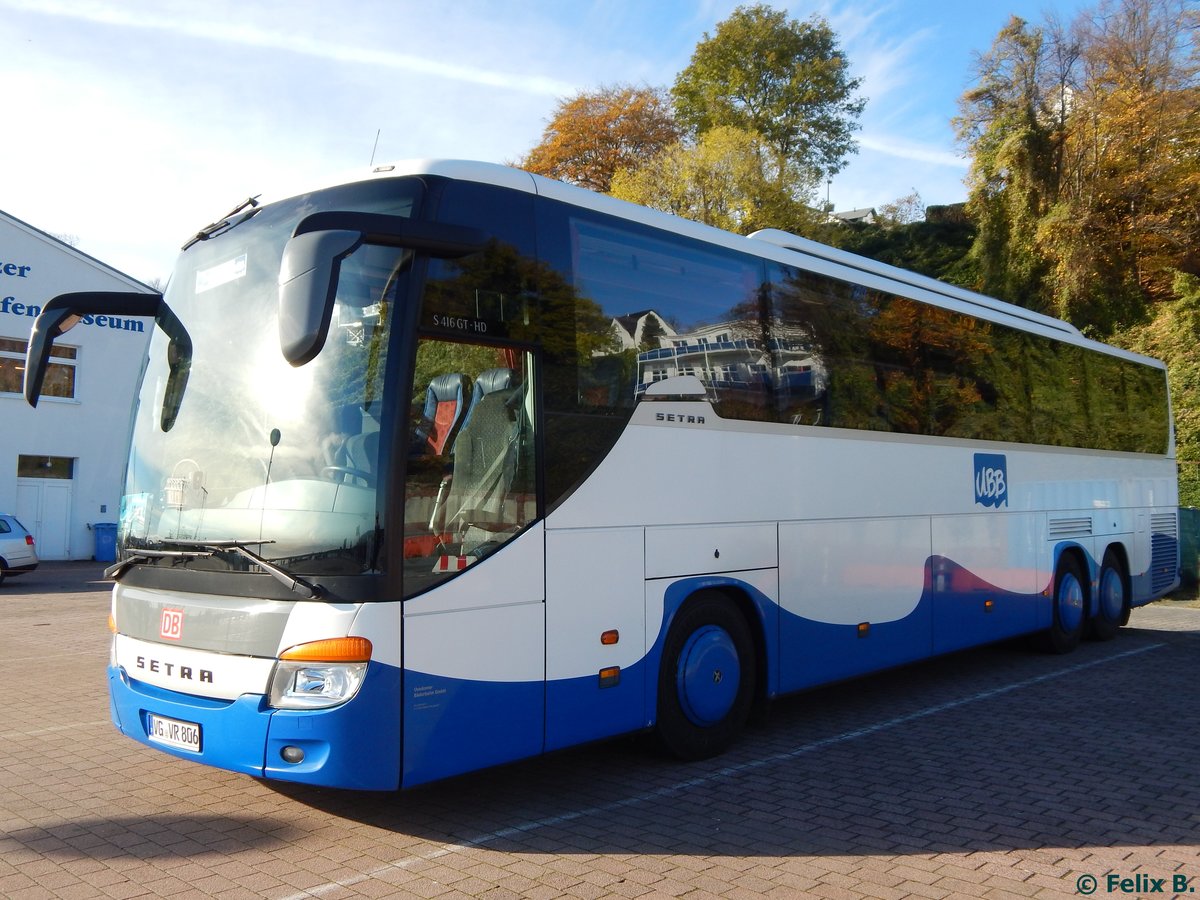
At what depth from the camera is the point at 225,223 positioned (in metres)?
6.31

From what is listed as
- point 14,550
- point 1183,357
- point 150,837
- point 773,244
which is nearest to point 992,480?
point 773,244

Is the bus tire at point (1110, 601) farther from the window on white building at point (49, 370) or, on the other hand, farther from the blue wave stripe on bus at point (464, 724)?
the window on white building at point (49, 370)

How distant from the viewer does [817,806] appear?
6.23 meters

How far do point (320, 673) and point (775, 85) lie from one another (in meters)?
53.0

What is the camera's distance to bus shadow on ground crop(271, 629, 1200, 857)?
564 cm

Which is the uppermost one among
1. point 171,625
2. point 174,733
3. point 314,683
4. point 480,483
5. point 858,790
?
point 480,483

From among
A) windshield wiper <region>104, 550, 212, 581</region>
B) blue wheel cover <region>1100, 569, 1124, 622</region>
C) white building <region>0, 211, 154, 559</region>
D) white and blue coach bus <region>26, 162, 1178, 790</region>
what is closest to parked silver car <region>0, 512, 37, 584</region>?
white building <region>0, 211, 154, 559</region>

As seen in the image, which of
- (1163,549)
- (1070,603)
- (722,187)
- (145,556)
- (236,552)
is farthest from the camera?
(722,187)

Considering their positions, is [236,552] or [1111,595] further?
[1111,595]

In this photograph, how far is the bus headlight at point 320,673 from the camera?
5.07m

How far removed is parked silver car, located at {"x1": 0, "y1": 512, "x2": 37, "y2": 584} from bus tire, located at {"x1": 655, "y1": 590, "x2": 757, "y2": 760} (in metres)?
21.4

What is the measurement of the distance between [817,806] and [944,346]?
5.64 meters

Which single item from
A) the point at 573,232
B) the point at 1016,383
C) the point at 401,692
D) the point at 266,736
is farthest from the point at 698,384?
the point at 1016,383

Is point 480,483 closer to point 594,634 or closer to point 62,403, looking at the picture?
point 594,634
